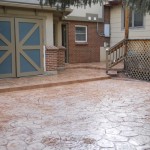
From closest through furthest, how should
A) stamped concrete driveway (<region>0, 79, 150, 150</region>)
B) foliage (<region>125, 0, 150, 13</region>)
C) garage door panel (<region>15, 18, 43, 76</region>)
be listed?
foliage (<region>125, 0, 150, 13</region>) → stamped concrete driveway (<region>0, 79, 150, 150</region>) → garage door panel (<region>15, 18, 43, 76</region>)

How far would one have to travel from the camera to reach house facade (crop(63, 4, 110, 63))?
14055 millimetres

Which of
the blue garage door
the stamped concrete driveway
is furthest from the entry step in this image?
the blue garage door

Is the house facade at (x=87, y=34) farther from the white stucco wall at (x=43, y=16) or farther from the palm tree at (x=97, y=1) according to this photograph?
the palm tree at (x=97, y=1)

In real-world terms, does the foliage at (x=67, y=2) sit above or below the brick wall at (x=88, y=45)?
above

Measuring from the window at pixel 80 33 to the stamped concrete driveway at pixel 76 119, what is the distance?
6.88m

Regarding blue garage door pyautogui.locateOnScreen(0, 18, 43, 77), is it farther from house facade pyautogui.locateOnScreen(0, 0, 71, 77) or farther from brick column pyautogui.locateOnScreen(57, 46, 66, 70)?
brick column pyautogui.locateOnScreen(57, 46, 66, 70)

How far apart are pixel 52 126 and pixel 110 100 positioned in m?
2.41

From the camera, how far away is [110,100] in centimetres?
665

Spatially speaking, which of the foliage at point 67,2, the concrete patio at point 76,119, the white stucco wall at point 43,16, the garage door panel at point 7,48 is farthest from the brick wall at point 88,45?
the foliage at point 67,2

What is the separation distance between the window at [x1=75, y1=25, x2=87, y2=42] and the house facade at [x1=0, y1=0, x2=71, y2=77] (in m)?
4.46

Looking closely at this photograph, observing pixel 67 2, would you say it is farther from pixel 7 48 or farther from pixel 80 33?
pixel 80 33

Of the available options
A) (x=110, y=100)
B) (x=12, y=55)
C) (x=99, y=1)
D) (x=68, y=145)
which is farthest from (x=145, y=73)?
(x=99, y=1)

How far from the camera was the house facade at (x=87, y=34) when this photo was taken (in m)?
14.1

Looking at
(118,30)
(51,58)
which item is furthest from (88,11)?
(51,58)
